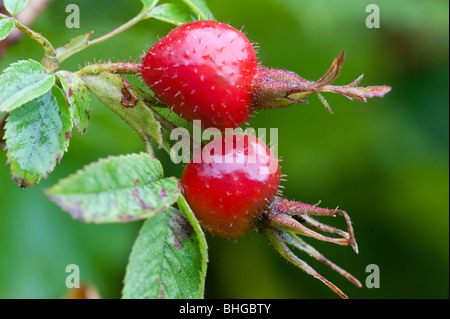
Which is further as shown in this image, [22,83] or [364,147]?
[364,147]

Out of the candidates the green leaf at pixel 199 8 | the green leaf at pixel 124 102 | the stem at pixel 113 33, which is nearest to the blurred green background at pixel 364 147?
the green leaf at pixel 199 8

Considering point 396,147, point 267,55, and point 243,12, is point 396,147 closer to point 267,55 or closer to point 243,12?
point 267,55

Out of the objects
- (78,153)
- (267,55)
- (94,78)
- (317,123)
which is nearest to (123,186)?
(94,78)

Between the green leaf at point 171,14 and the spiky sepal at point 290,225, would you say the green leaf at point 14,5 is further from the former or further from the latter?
the spiky sepal at point 290,225

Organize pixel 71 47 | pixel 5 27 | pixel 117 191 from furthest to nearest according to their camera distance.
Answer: pixel 71 47 → pixel 5 27 → pixel 117 191

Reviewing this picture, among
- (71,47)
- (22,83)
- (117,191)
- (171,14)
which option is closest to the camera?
(117,191)

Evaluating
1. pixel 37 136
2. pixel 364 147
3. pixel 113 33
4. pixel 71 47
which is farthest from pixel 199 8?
pixel 364 147

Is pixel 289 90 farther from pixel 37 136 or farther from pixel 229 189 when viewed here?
pixel 37 136
